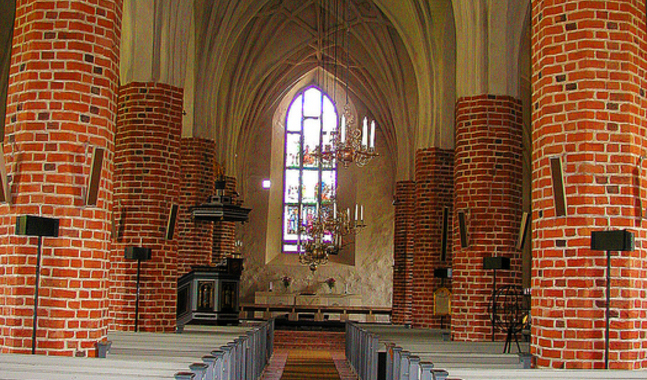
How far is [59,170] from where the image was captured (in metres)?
7.04

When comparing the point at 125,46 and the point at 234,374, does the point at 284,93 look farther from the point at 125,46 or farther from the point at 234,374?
the point at 234,374

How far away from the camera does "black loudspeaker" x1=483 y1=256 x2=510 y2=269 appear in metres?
10.3

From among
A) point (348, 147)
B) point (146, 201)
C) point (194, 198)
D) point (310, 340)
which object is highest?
point (348, 147)

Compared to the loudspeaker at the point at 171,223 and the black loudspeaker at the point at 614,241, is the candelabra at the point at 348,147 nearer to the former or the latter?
the loudspeaker at the point at 171,223

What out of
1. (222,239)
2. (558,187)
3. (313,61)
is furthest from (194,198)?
(558,187)

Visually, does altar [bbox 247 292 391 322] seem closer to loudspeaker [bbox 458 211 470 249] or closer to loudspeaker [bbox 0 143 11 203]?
loudspeaker [bbox 458 211 470 249]

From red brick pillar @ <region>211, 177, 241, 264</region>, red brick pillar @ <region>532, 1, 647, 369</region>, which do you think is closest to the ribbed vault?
red brick pillar @ <region>211, 177, 241, 264</region>

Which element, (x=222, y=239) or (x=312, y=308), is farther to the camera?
(x=312, y=308)

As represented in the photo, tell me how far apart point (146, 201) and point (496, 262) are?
5.32 metres

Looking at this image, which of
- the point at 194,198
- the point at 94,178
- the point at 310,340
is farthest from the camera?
the point at 310,340

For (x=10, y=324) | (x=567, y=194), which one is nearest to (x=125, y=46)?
(x=10, y=324)

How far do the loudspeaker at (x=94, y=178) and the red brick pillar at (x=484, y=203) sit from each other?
20.2ft

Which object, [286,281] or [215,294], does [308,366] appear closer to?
[215,294]

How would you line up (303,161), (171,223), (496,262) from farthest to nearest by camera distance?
(303,161)
(171,223)
(496,262)
